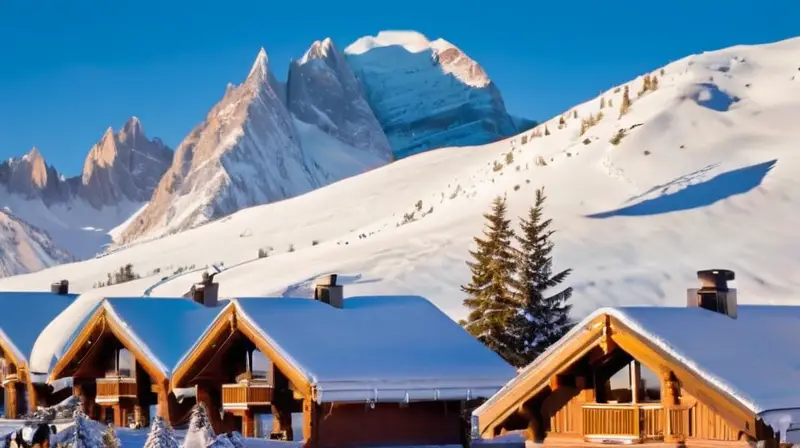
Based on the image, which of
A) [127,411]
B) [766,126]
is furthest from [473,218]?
[127,411]

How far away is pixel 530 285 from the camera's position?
3734cm

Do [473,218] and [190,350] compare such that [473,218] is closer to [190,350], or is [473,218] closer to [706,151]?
[706,151]

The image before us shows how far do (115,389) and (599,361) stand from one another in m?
15.6

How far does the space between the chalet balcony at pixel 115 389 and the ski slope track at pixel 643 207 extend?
93.8 inches

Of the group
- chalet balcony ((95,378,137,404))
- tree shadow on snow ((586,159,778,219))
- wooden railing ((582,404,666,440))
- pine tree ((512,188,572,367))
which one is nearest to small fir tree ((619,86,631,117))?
tree shadow on snow ((586,159,778,219))

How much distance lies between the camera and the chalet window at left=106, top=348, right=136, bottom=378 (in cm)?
3129

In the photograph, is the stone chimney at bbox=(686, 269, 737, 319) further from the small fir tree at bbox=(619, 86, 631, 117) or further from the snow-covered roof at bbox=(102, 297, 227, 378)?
the small fir tree at bbox=(619, 86, 631, 117)

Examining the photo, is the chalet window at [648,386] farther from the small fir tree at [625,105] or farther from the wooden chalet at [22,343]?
the small fir tree at [625,105]

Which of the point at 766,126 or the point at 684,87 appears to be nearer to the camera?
the point at 766,126

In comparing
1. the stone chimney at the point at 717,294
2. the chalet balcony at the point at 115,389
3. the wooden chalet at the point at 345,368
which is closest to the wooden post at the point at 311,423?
the wooden chalet at the point at 345,368

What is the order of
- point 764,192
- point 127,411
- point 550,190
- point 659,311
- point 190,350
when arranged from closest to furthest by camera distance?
point 659,311, point 190,350, point 127,411, point 764,192, point 550,190

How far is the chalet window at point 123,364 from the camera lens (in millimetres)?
31289

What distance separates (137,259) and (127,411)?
284 feet

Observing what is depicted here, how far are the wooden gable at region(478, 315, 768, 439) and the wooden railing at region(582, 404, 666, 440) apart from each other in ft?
0.68
